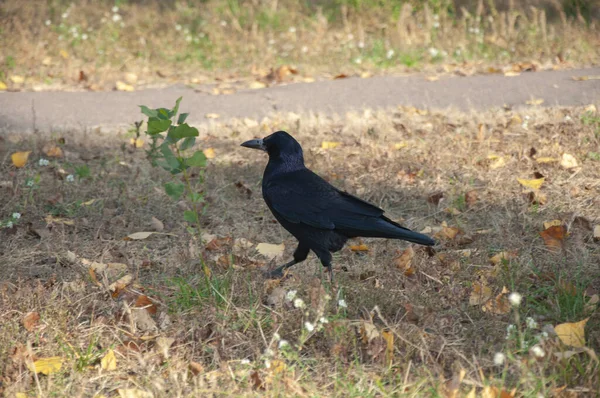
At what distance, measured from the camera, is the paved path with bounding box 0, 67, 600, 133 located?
21.9 feet

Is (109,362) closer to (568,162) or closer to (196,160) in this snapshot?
(196,160)

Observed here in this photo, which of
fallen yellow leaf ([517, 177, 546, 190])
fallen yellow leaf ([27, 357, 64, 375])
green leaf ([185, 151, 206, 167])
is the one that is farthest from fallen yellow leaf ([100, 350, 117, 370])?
fallen yellow leaf ([517, 177, 546, 190])

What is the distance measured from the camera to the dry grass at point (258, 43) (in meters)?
8.48

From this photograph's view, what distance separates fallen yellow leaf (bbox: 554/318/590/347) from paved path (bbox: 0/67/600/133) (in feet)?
14.2

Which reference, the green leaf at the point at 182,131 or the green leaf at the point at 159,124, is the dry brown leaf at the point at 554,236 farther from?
the green leaf at the point at 159,124

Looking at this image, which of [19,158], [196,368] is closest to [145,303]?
[196,368]

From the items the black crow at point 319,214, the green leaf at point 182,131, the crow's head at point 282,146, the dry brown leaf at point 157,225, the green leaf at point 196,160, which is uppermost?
the green leaf at point 182,131

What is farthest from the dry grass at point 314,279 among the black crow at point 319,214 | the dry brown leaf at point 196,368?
the black crow at point 319,214

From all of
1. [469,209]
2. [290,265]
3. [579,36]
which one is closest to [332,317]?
[290,265]

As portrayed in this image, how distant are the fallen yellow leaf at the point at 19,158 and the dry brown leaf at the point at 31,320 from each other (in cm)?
240

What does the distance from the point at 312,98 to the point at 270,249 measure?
3.60 meters

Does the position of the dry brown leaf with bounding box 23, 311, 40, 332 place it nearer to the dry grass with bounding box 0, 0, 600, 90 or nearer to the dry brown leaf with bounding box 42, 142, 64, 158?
the dry brown leaf with bounding box 42, 142, 64, 158

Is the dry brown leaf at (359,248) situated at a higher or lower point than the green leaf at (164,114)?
lower

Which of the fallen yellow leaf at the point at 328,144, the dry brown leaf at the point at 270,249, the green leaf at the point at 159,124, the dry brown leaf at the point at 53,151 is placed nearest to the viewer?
the green leaf at the point at 159,124
